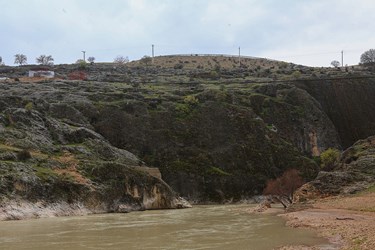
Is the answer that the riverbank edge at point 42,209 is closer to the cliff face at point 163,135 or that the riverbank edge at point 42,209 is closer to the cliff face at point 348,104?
the cliff face at point 163,135

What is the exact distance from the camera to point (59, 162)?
224ft

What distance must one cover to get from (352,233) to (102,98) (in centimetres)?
8913

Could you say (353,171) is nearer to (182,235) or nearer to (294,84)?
(182,235)

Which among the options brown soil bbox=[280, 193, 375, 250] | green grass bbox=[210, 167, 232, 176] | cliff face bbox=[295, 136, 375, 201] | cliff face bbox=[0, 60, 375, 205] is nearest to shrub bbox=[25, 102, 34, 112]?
cliff face bbox=[0, 60, 375, 205]

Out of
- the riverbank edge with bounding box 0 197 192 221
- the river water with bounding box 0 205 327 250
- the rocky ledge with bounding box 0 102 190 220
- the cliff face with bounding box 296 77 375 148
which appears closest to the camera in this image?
the river water with bounding box 0 205 327 250

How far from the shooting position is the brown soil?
26.3 m

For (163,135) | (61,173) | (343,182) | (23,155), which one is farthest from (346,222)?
(163,135)

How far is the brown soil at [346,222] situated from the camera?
26.3 metres

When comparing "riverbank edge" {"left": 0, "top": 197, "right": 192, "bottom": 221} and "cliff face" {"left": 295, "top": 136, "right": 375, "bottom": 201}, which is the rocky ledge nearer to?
"riverbank edge" {"left": 0, "top": 197, "right": 192, "bottom": 221}

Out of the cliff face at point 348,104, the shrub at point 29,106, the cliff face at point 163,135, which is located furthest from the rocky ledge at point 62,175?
the cliff face at point 348,104

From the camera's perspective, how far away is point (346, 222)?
36.5m

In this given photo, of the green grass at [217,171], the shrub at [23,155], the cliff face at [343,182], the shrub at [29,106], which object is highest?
the shrub at [29,106]

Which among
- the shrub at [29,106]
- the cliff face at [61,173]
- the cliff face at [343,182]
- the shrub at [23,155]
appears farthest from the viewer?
the shrub at [29,106]

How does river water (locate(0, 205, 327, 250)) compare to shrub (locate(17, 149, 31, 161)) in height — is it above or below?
below
